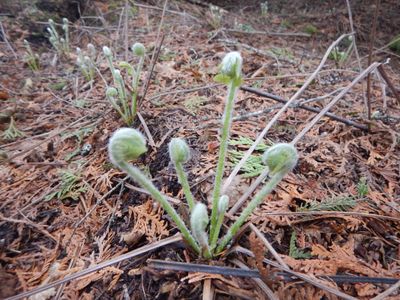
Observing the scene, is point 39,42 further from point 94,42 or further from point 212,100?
point 212,100

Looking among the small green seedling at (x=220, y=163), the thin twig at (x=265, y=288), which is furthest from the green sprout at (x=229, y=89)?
the thin twig at (x=265, y=288)

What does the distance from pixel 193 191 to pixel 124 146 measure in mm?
605

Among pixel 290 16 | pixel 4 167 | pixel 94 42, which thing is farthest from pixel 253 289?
pixel 290 16

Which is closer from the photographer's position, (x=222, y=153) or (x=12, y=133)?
(x=222, y=153)

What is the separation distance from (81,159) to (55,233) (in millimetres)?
616

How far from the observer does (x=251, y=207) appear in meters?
1.19

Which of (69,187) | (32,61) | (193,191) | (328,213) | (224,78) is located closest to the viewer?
(224,78)

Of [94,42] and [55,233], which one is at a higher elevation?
[94,42]

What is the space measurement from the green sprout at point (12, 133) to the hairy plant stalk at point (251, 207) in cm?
201

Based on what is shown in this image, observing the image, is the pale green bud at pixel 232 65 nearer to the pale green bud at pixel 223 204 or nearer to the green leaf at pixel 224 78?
the green leaf at pixel 224 78

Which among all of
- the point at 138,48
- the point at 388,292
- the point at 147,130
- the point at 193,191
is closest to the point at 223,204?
the point at 193,191

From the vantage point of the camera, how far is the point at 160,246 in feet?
4.28

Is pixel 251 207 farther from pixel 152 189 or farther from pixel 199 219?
pixel 152 189

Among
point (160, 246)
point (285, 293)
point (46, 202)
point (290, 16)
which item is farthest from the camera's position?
point (290, 16)
